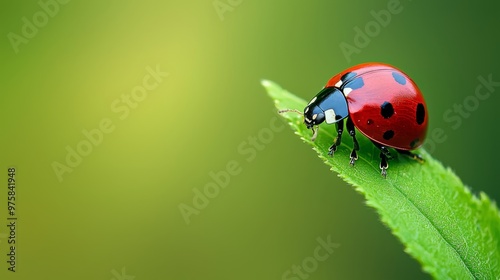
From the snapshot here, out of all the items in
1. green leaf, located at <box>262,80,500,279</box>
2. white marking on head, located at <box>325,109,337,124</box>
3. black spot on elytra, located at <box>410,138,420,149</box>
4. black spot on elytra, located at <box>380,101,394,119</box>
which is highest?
white marking on head, located at <box>325,109,337,124</box>

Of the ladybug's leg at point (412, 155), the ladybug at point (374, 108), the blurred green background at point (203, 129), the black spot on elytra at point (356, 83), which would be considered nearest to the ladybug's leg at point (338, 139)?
the ladybug at point (374, 108)

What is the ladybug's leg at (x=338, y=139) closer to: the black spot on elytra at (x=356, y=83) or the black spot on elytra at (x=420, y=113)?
the black spot on elytra at (x=356, y=83)

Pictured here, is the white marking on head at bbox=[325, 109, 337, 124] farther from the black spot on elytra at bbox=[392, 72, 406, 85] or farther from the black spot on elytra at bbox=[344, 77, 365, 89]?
the black spot on elytra at bbox=[392, 72, 406, 85]

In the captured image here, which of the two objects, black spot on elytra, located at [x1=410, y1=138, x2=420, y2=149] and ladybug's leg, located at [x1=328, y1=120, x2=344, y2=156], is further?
black spot on elytra, located at [x1=410, y1=138, x2=420, y2=149]

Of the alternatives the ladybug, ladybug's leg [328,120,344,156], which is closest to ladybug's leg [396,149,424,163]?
the ladybug

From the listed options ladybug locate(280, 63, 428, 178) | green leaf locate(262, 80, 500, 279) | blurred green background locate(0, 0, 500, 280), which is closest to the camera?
green leaf locate(262, 80, 500, 279)

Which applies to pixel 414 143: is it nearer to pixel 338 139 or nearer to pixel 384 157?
pixel 384 157
